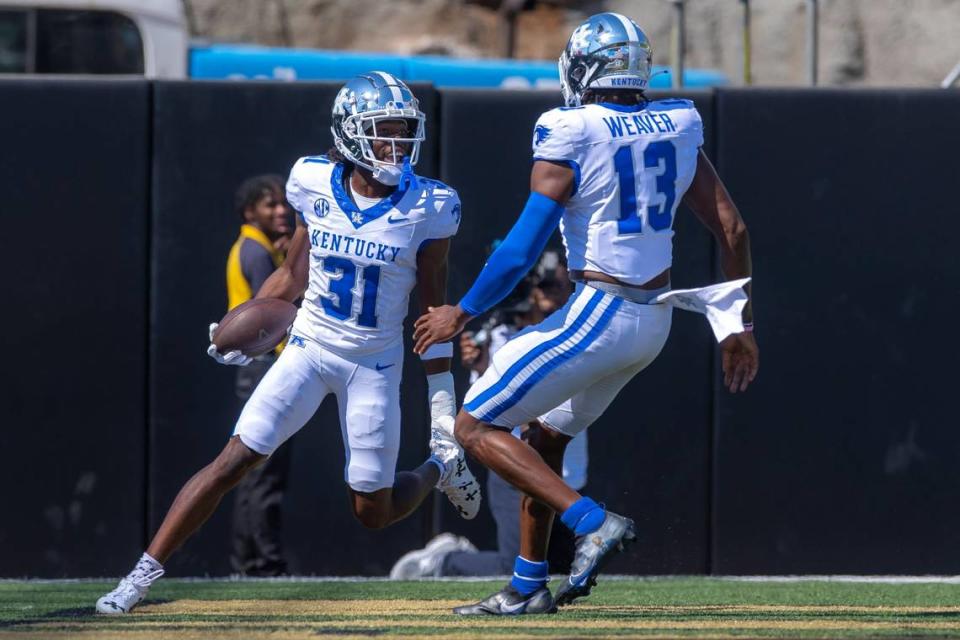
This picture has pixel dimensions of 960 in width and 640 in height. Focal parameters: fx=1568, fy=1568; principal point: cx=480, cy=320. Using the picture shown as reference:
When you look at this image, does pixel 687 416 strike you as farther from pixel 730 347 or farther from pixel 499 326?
pixel 730 347

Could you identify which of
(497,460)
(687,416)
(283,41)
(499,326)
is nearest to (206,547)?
(499,326)

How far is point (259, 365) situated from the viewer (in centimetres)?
741

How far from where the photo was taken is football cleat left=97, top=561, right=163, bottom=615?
520 centimetres

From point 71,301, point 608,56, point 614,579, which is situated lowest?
point 614,579

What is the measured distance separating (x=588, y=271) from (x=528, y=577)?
3.24ft

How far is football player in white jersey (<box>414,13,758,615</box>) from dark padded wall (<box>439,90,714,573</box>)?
256 centimetres

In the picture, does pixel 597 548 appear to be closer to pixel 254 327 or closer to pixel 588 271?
pixel 588 271

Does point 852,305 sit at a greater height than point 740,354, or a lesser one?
greater

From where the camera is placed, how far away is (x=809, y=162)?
7582 mm

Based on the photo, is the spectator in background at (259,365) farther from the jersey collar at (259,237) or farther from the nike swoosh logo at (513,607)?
the nike swoosh logo at (513,607)

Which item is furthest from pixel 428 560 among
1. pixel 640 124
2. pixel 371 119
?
pixel 640 124

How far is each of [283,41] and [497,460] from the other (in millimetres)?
11957

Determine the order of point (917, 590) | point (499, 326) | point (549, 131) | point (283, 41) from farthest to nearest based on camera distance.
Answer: point (283, 41) < point (499, 326) < point (917, 590) < point (549, 131)

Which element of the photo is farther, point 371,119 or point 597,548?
point 371,119
